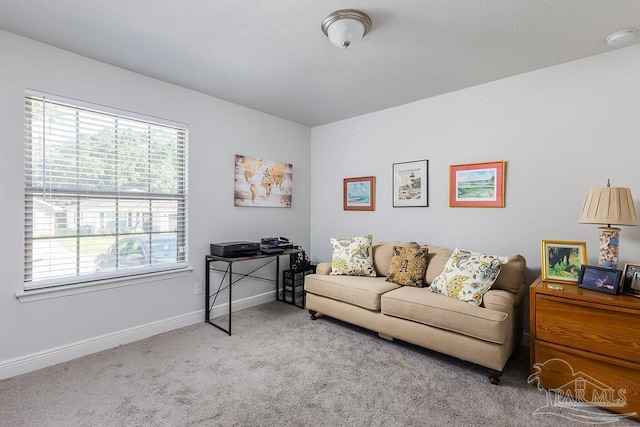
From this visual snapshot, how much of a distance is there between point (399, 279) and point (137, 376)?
7.62ft

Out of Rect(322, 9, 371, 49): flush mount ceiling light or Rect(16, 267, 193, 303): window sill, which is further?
Rect(16, 267, 193, 303): window sill

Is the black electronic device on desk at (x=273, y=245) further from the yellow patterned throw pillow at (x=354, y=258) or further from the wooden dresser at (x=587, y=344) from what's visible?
the wooden dresser at (x=587, y=344)

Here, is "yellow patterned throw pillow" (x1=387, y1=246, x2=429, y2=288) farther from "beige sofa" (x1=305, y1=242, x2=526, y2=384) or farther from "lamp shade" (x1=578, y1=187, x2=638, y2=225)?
"lamp shade" (x1=578, y1=187, x2=638, y2=225)

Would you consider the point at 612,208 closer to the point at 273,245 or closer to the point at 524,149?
the point at 524,149

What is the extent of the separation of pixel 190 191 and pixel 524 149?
3288 millimetres

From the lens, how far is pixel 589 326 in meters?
1.86

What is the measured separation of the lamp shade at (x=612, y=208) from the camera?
6.39 ft

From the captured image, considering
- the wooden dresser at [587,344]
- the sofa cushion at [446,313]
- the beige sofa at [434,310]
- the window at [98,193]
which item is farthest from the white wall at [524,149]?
the window at [98,193]

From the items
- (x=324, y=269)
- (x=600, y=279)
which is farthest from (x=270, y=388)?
(x=600, y=279)

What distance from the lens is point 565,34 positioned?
6.77 feet

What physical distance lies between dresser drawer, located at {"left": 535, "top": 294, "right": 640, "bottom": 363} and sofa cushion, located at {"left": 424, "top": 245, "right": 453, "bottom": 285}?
0.88 meters

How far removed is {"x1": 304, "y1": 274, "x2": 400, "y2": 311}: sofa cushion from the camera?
2.72m

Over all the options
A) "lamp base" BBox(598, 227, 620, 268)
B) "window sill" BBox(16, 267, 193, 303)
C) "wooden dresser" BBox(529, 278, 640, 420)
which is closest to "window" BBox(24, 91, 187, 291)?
"window sill" BBox(16, 267, 193, 303)

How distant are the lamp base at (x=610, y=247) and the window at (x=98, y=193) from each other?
358cm
